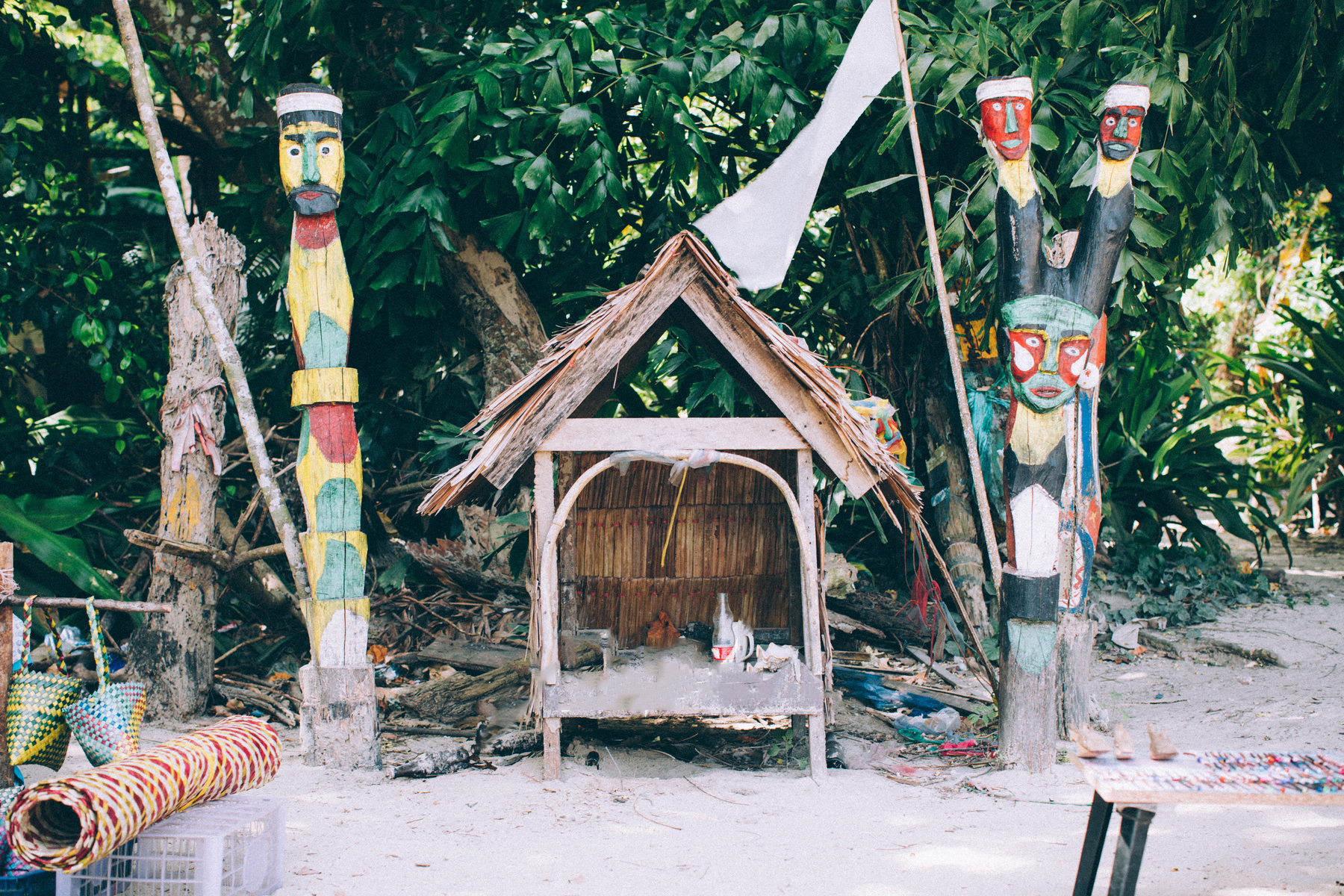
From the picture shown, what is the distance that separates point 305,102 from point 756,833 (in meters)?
3.26

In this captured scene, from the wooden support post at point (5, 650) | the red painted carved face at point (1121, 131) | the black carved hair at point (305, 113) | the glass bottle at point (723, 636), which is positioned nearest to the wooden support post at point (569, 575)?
the glass bottle at point (723, 636)

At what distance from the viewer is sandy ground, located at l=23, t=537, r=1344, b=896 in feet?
9.33

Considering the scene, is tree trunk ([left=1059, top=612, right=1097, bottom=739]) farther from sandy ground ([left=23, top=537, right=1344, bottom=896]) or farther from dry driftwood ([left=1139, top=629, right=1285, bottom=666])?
dry driftwood ([left=1139, top=629, right=1285, bottom=666])

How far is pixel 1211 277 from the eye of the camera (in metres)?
11.8

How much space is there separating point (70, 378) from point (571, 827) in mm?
5314

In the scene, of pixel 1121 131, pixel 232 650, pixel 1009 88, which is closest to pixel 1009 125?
pixel 1009 88

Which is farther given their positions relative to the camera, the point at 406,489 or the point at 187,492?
the point at 406,489

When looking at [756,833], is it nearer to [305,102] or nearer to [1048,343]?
[1048,343]

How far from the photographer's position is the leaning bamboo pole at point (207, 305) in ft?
13.1

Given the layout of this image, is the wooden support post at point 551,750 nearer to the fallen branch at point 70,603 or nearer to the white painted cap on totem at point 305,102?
the fallen branch at point 70,603

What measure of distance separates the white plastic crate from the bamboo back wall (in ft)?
7.06

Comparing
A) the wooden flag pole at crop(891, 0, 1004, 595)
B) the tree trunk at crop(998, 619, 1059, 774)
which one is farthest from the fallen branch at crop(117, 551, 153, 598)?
the tree trunk at crop(998, 619, 1059, 774)

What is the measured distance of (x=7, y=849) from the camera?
98.9 inches

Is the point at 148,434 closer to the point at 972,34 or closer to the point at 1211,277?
the point at 972,34
